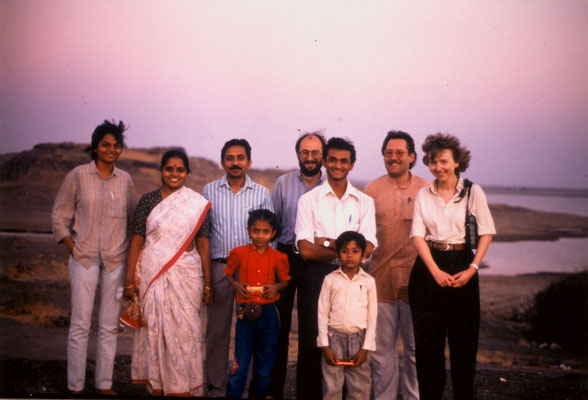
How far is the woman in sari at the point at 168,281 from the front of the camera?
11.9 feet

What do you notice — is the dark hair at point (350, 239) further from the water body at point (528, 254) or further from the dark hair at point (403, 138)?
the water body at point (528, 254)

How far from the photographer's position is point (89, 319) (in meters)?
3.67

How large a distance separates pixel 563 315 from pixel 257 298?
6129mm

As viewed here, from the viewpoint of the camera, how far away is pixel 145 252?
3.64m

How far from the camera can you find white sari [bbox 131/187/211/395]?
3617 mm

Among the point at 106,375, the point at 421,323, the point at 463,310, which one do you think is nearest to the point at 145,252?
the point at 106,375

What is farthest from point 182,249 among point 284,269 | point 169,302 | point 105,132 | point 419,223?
point 419,223

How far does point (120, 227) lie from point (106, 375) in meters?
1.03

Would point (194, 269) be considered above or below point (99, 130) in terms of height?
below

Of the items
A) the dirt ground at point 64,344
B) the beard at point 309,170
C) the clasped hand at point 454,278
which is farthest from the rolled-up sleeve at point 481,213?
the dirt ground at point 64,344

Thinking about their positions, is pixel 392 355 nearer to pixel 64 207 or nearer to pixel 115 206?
pixel 115 206

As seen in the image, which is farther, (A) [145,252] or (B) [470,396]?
(A) [145,252]

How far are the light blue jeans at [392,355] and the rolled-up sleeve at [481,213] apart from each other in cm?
78

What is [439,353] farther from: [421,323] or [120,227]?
[120,227]
